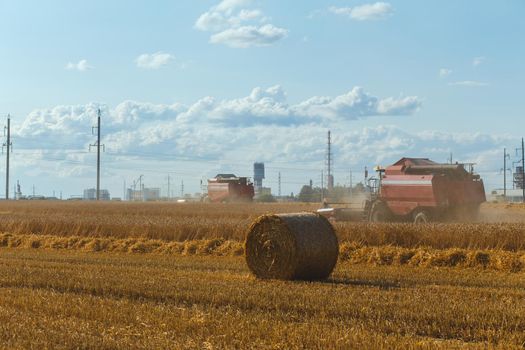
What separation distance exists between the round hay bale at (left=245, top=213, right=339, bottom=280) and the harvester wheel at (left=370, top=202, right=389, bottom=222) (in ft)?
50.6

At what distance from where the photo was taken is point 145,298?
12234 millimetres

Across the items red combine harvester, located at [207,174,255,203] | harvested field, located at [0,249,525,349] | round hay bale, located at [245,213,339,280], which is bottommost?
harvested field, located at [0,249,525,349]

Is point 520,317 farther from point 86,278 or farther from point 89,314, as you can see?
point 86,278

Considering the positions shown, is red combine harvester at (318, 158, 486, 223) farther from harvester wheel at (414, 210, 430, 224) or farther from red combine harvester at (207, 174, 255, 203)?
red combine harvester at (207, 174, 255, 203)

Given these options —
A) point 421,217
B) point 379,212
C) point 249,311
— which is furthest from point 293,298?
point 379,212

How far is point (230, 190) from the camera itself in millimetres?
70312

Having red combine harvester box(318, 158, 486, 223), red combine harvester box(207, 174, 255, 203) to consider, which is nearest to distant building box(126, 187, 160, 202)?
red combine harvester box(207, 174, 255, 203)

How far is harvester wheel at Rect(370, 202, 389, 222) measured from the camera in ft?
103

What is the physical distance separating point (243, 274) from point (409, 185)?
15423 mm

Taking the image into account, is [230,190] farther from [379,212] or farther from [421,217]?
[421,217]

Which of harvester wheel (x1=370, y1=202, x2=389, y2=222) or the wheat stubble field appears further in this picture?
harvester wheel (x1=370, y1=202, x2=389, y2=222)

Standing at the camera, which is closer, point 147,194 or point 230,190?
point 230,190

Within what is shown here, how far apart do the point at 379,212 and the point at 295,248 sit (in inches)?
658

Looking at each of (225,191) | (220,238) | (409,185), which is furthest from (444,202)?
(225,191)
